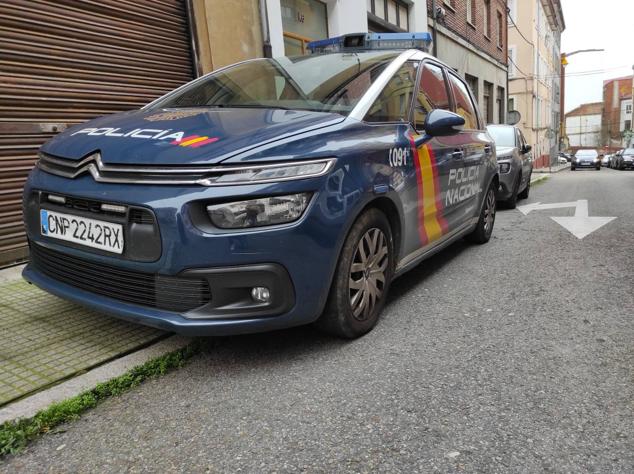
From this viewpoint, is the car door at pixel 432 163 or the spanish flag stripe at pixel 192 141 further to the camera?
the car door at pixel 432 163

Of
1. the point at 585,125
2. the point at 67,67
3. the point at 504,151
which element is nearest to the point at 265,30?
the point at 67,67

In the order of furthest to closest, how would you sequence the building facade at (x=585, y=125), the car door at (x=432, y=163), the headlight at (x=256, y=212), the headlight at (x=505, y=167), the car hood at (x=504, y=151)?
the building facade at (x=585, y=125)
the car hood at (x=504, y=151)
the headlight at (x=505, y=167)
the car door at (x=432, y=163)
the headlight at (x=256, y=212)

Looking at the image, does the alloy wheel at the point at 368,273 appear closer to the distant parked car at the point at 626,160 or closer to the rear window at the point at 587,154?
the distant parked car at the point at 626,160

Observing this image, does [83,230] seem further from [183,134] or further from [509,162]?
[509,162]

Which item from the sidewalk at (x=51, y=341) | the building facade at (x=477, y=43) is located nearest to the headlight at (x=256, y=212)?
the sidewalk at (x=51, y=341)

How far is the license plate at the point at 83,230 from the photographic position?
2.33 metres

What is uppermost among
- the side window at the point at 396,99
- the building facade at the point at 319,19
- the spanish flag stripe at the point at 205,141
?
the building facade at the point at 319,19

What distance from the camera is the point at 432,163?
354 cm

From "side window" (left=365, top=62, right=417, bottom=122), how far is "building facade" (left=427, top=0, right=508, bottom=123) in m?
11.8

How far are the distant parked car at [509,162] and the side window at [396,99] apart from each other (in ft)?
15.4

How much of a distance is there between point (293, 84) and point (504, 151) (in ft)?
19.5

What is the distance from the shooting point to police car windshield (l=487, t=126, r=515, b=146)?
897 centimetres

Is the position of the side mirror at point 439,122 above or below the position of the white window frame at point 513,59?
below

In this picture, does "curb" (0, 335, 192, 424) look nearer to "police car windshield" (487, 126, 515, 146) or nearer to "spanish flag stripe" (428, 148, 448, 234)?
"spanish flag stripe" (428, 148, 448, 234)
